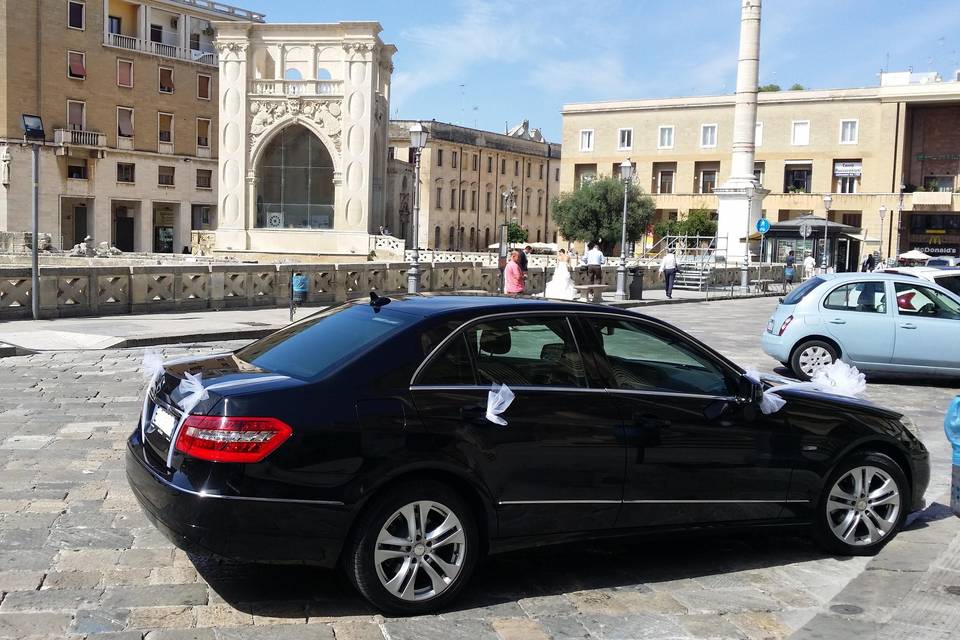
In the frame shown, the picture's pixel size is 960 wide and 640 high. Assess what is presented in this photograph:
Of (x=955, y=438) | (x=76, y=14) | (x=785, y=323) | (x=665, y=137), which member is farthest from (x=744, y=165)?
(x=955, y=438)

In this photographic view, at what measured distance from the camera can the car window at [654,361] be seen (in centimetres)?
530

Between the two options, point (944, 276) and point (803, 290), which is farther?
point (944, 276)

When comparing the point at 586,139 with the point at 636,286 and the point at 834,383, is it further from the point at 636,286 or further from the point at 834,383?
the point at 834,383

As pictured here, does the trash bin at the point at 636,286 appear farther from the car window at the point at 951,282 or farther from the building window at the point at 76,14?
the building window at the point at 76,14

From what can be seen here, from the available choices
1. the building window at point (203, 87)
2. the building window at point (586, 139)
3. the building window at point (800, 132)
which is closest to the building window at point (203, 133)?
the building window at point (203, 87)

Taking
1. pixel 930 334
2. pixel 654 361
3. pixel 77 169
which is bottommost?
pixel 930 334

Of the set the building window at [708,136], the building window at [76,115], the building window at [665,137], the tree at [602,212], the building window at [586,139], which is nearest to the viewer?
the building window at [76,115]

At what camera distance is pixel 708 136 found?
243ft

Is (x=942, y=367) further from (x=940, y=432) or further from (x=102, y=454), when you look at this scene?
(x=102, y=454)

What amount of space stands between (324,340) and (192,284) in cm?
1738

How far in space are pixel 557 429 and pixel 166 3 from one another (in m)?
66.4

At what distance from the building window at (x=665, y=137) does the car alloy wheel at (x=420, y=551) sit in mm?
73857

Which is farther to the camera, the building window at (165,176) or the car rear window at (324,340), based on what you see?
the building window at (165,176)

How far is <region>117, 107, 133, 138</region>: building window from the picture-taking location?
2453 inches
